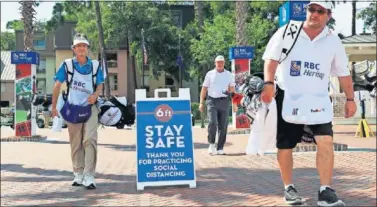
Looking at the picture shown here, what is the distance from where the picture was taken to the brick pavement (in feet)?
18.1

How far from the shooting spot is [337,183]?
6109 millimetres

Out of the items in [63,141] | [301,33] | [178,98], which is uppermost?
[301,33]

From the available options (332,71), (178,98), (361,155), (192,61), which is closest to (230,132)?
(361,155)

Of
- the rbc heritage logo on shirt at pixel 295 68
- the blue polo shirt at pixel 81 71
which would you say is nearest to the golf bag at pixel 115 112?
the blue polo shirt at pixel 81 71

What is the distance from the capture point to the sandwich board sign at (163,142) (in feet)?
20.8

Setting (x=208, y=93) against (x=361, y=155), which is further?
(x=208, y=93)

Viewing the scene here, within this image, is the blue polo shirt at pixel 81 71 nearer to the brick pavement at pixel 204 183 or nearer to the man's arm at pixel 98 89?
the man's arm at pixel 98 89

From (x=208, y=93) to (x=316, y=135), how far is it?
4.95 meters

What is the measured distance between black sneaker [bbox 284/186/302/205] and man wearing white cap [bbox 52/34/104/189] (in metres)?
→ 2.54

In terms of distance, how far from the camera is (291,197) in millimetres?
4898

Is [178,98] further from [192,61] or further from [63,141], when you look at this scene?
[192,61]

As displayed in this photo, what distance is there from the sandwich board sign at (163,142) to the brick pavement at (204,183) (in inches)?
6.0

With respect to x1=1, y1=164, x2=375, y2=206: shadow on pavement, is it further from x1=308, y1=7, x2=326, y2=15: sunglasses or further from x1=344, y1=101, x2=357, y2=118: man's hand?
x1=308, y1=7, x2=326, y2=15: sunglasses

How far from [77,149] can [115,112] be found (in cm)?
71
